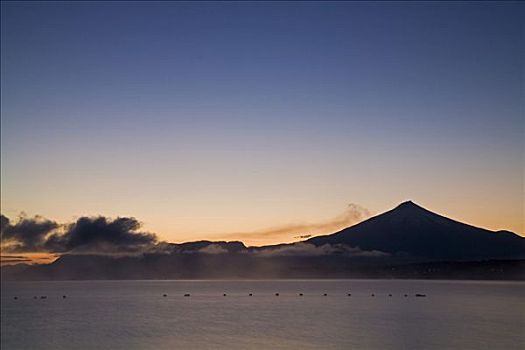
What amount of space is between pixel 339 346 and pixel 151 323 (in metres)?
27.8

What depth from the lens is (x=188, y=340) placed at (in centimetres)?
5069

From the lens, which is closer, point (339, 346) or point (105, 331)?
point (339, 346)

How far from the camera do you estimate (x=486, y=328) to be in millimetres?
57281

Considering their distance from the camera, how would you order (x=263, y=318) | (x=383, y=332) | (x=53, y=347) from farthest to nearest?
(x=263, y=318), (x=383, y=332), (x=53, y=347)

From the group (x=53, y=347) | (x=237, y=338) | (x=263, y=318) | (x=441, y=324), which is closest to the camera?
(x=53, y=347)

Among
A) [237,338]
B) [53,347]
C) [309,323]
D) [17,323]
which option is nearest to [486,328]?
[309,323]

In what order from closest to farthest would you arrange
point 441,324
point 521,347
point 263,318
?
point 521,347, point 441,324, point 263,318

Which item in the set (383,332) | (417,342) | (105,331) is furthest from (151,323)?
(417,342)

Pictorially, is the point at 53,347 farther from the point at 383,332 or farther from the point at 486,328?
the point at 486,328

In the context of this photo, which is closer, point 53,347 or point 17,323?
point 53,347

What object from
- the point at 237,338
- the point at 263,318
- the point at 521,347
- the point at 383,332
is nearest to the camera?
the point at 521,347

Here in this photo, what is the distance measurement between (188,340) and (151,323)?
17503mm

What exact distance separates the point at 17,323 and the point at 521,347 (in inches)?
2066

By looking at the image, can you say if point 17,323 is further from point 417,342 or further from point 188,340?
point 417,342
